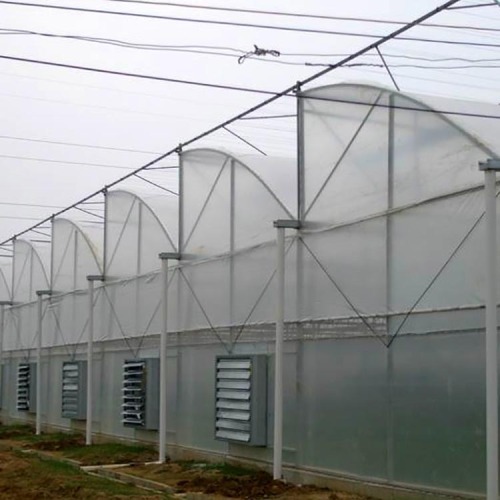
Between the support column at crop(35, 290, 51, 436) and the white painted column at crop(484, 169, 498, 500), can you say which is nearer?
the white painted column at crop(484, 169, 498, 500)

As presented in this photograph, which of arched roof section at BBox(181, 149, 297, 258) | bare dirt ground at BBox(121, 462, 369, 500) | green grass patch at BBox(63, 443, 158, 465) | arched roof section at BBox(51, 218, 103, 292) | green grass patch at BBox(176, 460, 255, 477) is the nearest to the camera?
bare dirt ground at BBox(121, 462, 369, 500)

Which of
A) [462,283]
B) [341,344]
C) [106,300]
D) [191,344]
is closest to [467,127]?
[462,283]

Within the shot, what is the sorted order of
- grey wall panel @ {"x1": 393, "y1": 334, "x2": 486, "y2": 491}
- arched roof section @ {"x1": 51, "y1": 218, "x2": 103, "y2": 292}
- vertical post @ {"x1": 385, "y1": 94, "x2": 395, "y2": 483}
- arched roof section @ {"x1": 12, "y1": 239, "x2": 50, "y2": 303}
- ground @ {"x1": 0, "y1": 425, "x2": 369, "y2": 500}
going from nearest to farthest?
grey wall panel @ {"x1": 393, "y1": 334, "x2": 486, "y2": 491} < vertical post @ {"x1": 385, "y1": 94, "x2": 395, "y2": 483} < ground @ {"x1": 0, "y1": 425, "x2": 369, "y2": 500} < arched roof section @ {"x1": 51, "y1": 218, "x2": 103, "y2": 292} < arched roof section @ {"x1": 12, "y1": 239, "x2": 50, "y2": 303}

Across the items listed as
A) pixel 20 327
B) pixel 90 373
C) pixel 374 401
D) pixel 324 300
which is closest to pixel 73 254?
pixel 90 373

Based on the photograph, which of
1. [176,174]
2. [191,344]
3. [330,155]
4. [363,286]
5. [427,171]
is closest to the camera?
[427,171]

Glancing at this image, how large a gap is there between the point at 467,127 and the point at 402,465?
4762 mm

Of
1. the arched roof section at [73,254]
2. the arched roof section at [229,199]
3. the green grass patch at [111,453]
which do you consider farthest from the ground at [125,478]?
the arched roof section at [73,254]

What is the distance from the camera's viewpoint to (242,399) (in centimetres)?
1922

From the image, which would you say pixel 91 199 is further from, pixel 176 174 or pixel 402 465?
pixel 402 465

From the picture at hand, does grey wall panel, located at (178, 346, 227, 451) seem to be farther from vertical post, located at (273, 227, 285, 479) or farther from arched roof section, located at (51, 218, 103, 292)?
arched roof section, located at (51, 218, 103, 292)

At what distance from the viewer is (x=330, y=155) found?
1730cm

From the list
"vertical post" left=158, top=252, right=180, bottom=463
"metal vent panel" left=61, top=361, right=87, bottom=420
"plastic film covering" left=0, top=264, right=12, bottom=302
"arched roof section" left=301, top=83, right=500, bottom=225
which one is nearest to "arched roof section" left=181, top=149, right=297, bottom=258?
"vertical post" left=158, top=252, right=180, bottom=463

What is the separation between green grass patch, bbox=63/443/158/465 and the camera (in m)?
22.9

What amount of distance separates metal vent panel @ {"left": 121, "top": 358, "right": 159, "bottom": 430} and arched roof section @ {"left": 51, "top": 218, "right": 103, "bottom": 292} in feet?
16.3
